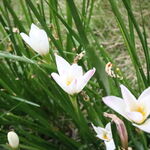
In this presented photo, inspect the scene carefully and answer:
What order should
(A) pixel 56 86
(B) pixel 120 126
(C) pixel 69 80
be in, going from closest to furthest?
(B) pixel 120 126
(C) pixel 69 80
(A) pixel 56 86

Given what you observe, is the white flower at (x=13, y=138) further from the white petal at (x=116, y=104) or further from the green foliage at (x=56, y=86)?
the white petal at (x=116, y=104)

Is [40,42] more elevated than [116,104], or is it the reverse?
[40,42]

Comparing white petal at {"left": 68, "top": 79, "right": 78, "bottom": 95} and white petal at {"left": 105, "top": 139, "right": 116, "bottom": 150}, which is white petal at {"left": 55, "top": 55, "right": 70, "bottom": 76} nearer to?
white petal at {"left": 68, "top": 79, "right": 78, "bottom": 95}

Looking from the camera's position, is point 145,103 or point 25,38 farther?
point 25,38

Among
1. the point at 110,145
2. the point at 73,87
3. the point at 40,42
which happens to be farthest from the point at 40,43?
the point at 110,145

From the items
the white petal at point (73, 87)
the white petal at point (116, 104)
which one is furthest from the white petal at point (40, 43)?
the white petal at point (116, 104)

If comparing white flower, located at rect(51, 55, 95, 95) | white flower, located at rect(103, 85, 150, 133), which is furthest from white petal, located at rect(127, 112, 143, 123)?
white flower, located at rect(51, 55, 95, 95)

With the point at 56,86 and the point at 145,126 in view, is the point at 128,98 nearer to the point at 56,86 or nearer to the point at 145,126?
the point at 145,126

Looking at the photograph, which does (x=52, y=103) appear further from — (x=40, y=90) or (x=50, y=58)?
(x=50, y=58)
